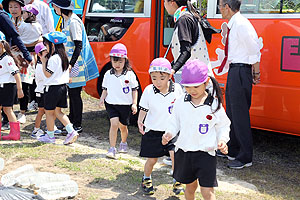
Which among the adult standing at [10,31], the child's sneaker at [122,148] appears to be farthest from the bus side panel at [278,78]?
the adult standing at [10,31]

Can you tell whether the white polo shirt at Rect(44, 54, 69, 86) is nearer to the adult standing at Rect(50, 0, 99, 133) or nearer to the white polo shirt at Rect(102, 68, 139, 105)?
the adult standing at Rect(50, 0, 99, 133)

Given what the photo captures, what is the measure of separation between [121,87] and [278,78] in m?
1.86

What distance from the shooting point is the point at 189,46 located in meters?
4.76

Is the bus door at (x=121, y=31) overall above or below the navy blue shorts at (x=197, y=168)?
Result: above

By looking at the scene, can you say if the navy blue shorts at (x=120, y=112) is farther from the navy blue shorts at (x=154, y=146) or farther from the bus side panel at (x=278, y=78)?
the bus side panel at (x=278, y=78)

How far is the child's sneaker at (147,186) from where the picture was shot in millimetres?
4379

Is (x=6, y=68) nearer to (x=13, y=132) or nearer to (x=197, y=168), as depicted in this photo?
(x=13, y=132)

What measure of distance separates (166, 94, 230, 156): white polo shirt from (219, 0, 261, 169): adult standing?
1.75 m

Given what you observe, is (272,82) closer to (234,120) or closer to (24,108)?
(234,120)

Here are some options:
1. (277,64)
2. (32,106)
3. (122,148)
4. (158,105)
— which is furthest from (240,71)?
(32,106)

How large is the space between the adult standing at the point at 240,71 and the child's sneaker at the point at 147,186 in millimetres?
1327

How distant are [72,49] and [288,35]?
2.92 meters

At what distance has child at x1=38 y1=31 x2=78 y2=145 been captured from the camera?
228 inches

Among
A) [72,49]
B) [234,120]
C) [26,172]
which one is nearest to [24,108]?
[72,49]
